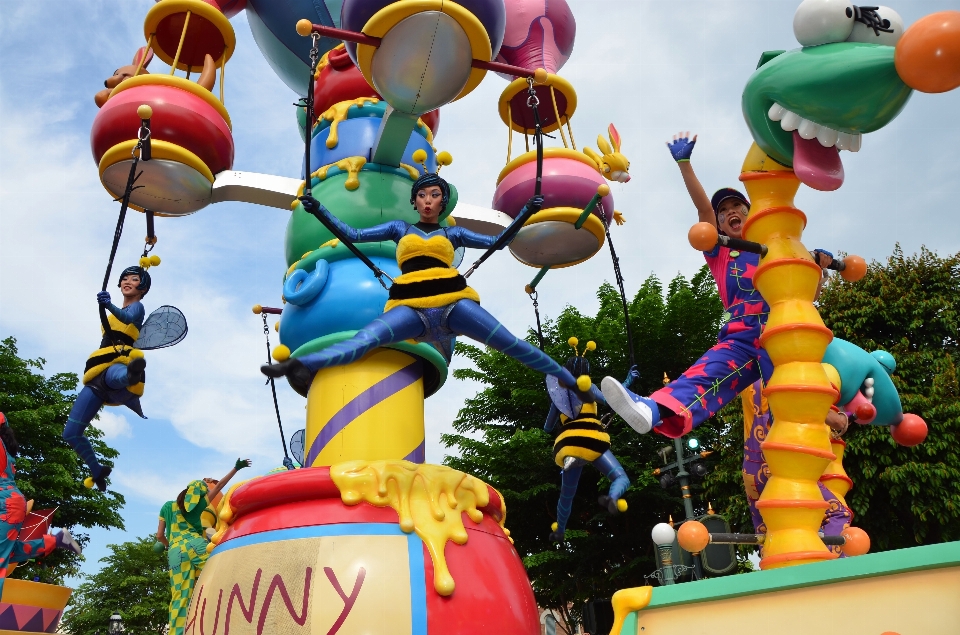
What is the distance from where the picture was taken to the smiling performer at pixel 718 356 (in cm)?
361

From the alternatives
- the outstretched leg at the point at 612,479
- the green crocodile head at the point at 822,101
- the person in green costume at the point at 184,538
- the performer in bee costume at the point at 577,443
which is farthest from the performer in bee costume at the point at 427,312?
the person in green costume at the point at 184,538

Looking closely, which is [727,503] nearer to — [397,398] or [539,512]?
[539,512]

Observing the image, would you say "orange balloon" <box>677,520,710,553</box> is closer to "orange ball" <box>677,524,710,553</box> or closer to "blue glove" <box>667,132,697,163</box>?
"orange ball" <box>677,524,710,553</box>

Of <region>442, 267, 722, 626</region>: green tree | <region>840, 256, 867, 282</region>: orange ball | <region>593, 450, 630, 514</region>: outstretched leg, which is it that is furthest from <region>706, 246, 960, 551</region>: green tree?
<region>840, 256, 867, 282</region>: orange ball

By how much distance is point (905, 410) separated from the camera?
1209 cm

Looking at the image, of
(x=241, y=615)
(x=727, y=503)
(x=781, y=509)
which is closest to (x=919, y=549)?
(x=781, y=509)

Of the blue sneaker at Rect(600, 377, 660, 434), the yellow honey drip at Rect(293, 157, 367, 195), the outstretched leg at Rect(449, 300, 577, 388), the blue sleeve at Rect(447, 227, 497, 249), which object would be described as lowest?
the blue sneaker at Rect(600, 377, 660, 434)

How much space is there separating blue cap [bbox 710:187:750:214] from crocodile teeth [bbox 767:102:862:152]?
1410 mm

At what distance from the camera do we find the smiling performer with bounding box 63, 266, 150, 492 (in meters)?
4.93

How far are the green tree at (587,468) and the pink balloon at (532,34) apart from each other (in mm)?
9106

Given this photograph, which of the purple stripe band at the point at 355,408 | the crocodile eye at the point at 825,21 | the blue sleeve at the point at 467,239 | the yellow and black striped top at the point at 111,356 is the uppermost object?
the crocodile eye at the point at 825,21

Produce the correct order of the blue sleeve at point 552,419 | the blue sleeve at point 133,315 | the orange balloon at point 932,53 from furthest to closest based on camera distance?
the blue sleeve at point 552,419 < the blue sleeve at point 133,315 < the orange balloon at point 932,53

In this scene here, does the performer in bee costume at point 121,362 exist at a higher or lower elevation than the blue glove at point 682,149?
lower

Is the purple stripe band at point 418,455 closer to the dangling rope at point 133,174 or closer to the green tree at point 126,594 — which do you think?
the dangling rope at point 133,174
